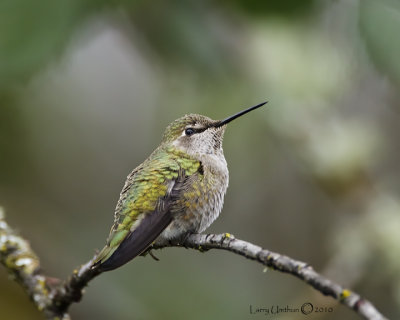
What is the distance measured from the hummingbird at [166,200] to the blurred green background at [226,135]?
0.71 metres

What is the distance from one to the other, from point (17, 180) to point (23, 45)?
2786 mm

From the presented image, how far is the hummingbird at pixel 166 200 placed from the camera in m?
2.59

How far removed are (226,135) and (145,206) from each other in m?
1.87

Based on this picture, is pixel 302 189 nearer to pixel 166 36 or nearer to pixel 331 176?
pixel 331 176

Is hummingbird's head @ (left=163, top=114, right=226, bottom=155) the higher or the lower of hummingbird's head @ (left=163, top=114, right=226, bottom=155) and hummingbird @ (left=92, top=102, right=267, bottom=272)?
the higher

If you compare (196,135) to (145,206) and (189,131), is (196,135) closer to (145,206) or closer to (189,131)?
(189,131)

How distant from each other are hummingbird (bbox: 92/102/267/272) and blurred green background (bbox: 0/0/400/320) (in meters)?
0.71

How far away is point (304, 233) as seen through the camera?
20.6 feet

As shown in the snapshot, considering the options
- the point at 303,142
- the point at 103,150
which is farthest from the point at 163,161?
the point at 103,150

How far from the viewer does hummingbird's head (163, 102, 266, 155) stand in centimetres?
366

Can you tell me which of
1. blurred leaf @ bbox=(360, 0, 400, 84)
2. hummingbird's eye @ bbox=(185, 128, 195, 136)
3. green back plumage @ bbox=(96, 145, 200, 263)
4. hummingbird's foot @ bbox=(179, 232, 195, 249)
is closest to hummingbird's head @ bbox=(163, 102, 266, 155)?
hummingbird's eye @ bbox=(185, 128, 195, 136)

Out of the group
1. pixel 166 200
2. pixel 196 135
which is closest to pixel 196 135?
pixel 196 135

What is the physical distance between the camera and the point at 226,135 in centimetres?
467

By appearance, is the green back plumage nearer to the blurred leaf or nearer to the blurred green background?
the blurred green background
